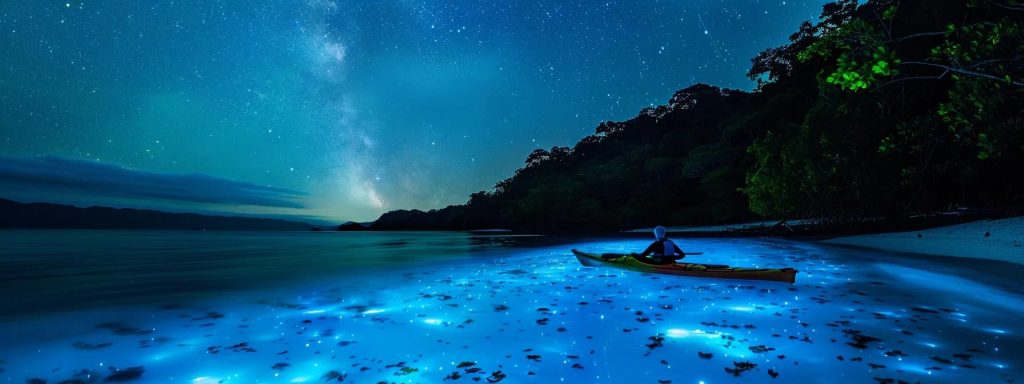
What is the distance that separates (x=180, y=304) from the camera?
11453 millimetres

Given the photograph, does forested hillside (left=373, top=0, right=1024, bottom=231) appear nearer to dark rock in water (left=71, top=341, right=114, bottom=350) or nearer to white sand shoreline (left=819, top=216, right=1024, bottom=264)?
white sand shoreline (left=819, top=216, right=1024, bottom=264)

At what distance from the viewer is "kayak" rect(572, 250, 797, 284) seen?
37.9 ft

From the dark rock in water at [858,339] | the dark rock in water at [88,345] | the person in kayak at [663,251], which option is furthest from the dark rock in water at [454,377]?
the person in kayak at [663,251]

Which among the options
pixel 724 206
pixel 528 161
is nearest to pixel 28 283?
pixel 724 206

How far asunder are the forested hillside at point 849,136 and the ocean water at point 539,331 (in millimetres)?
4209

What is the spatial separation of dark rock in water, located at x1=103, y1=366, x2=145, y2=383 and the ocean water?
0.03 metres

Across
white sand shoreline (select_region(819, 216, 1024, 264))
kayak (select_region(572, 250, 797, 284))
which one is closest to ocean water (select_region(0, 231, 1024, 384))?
kayak (select_region(572, 250, 797, 284))

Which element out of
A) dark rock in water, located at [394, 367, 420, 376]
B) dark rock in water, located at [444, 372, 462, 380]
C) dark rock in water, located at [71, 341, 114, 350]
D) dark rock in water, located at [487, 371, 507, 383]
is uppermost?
dark rock in water, located at [487, 371, 507, 383]

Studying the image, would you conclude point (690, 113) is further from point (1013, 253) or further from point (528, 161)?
point (1013, 253)

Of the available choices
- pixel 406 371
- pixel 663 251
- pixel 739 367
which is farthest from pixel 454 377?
pixel 663 251

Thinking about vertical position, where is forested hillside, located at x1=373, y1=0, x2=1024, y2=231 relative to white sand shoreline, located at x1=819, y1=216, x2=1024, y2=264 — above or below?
above

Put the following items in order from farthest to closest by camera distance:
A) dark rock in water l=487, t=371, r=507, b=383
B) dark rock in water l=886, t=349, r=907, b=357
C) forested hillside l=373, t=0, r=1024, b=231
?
forested hillside l=373, t=0, r=1024, b=231 → dark rock in water l=886, t=349, r=907, b=357 → dark rock in water l=487, t=371, r=507, b=383

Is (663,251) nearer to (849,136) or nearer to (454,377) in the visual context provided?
(454,377)

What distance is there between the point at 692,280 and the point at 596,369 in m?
8.77
